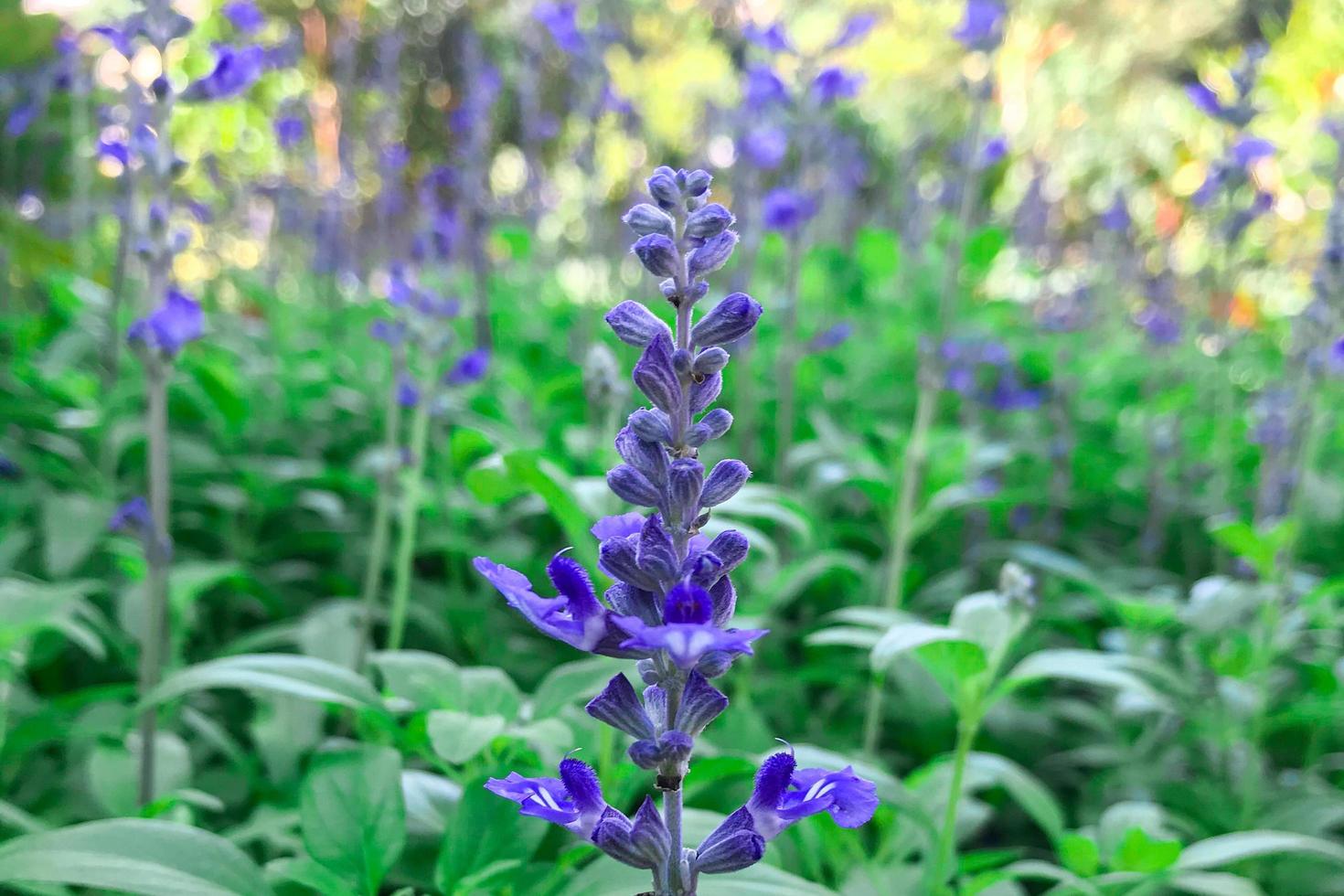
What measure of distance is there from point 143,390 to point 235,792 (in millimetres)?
1425

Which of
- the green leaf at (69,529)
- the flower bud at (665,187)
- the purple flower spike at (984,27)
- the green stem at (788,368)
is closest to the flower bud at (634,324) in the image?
the flower bud at (665,187)

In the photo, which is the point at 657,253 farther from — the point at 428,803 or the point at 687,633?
the point at 428,803

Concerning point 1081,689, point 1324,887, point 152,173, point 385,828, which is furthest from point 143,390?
point 1324,887

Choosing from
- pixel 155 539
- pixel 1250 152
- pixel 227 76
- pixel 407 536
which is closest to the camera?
pixel 155 539

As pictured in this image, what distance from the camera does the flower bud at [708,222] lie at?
1.11 metres

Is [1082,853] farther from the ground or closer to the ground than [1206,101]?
closer to the ground

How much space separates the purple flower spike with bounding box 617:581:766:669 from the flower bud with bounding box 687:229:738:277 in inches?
12.7

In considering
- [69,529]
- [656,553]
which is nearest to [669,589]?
[656,553]

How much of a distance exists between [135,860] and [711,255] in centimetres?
91

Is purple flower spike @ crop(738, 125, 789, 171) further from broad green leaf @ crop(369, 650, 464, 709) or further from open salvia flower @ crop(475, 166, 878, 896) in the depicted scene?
open salvia flower @ crop(475, 166, 878, 896)

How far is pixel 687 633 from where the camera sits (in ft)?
3.05

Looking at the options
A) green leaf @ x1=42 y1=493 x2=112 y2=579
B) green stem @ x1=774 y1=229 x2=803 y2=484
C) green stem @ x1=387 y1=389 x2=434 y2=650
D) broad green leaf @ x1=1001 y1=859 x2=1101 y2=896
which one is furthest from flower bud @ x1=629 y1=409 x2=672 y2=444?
green stem @ x1=774 y1=229 x2=803 y2=484

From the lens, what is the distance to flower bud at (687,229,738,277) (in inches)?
43.9

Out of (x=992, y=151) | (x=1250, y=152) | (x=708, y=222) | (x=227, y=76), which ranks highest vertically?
(x=992, y=151)
